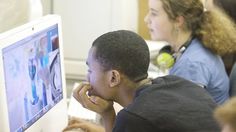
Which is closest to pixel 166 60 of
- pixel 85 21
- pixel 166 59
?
pixel 166 59

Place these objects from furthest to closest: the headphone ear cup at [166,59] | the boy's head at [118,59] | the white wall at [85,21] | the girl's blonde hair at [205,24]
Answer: the white wall at [85,21] < the headphone ear cup at [166,59] < the girl's blonde hair at [205,24] < the boy's head at [118,59]

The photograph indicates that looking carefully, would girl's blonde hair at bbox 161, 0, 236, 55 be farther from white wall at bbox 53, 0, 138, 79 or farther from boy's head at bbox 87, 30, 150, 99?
white wall at bbox 53, 0, 138, 79

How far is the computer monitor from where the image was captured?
121 cm

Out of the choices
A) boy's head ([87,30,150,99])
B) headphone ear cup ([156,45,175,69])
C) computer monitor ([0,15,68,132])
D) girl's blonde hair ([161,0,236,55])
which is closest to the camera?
computer monitor ([0,15,68,132])

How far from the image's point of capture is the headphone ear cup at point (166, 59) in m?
2.35

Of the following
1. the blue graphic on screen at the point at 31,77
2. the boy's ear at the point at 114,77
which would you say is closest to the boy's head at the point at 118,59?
the boy's ear at the point at 114,77

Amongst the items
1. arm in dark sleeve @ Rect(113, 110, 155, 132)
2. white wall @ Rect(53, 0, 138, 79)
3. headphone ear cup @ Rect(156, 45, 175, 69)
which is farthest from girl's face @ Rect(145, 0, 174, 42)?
arm in dark sleeve @ Rect(113, 110, 155, 132)

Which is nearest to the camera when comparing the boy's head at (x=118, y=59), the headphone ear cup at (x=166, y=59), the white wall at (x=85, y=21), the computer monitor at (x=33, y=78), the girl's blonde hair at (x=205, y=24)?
the computer monitor at (x=33, y=78)

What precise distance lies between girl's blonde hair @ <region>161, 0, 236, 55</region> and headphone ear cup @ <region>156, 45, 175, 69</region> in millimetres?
261

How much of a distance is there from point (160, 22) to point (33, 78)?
945 millimetres

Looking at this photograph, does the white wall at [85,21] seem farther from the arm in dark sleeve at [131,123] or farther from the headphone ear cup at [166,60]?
the arm in dark sleeve at [131,123]

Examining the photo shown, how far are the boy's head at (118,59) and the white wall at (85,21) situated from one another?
1.45 meters

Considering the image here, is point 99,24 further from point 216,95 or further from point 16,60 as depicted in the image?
point 16,60

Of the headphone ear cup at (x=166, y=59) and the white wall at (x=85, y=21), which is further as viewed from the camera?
the white wall at (x=85, y=21)
